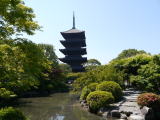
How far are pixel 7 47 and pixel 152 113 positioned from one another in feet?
28.9

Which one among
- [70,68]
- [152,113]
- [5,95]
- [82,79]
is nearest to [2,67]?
[5,95]

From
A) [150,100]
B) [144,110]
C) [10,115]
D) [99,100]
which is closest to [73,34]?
[99,100]

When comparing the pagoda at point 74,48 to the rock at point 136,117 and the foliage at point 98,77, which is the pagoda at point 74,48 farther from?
the rock at point 136,117

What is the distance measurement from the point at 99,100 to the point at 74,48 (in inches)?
1634

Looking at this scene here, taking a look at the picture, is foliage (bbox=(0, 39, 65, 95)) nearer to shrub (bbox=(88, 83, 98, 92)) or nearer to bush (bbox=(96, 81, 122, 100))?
bush (bbox=(96, 81, 122, 100))

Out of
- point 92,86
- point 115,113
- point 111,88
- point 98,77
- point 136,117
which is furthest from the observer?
point 98,77

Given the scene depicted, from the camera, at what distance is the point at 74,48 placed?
56.4 m

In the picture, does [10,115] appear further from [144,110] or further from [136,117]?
[144,110]

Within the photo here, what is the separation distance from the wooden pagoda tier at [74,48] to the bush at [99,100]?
3862 cm

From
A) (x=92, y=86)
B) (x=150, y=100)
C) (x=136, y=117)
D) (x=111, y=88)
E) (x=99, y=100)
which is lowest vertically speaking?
(x=136, y=117)

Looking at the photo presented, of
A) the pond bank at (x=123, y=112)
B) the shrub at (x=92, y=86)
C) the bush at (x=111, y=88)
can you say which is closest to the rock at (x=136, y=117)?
the pond bank at (x=123, y=112)

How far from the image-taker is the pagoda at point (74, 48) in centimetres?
5528

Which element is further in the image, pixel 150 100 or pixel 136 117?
pixel 150 100

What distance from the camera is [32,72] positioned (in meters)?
7.06
